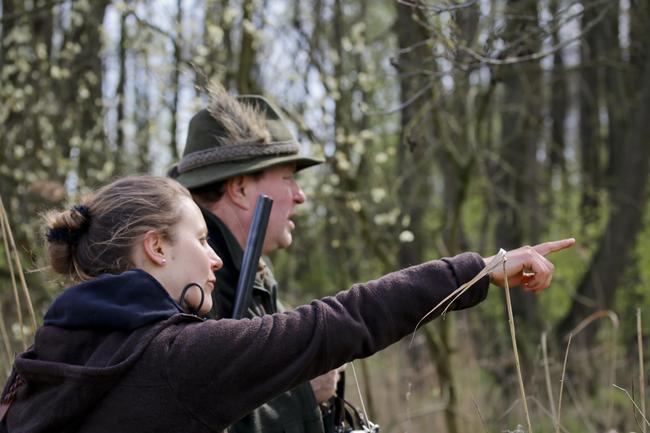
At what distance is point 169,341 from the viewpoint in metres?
1.78

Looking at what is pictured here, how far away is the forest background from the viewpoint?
223 inches

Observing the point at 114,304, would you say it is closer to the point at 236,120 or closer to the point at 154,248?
the point at 154,248

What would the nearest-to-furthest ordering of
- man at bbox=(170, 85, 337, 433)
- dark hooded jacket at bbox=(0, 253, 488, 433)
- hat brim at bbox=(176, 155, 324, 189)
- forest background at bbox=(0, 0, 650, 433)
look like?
dark hooded jacket at bbox=(0, 253, 488, 433) → man at bbox=(170, 85, 337, 433) → hat brim at bbox=(176, 155, 324, 189) → forest background at bbox=(0, 0, 650, 433)

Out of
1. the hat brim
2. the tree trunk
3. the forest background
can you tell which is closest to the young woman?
the hat brim

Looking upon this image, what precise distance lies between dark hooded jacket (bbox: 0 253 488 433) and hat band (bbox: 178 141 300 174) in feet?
3.62

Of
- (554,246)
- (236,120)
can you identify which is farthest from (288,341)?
(236,120)

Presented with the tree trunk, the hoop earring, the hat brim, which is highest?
the hat brim

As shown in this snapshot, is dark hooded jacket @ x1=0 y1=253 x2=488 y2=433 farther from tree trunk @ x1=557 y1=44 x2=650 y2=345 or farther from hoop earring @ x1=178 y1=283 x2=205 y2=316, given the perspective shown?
tree trunk @ x1=557 y1=44 x2=650 y2=345

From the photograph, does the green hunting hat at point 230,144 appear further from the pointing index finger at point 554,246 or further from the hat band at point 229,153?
the pointing index finger at point 554,246

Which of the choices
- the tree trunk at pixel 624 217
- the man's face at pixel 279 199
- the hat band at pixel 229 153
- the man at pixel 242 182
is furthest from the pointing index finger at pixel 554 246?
the tree trunk at pixel 624 217

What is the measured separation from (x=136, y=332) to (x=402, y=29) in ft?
16.5

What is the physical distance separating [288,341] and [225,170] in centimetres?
118

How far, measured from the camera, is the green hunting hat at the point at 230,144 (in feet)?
9.57

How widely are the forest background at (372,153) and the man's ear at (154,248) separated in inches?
101
